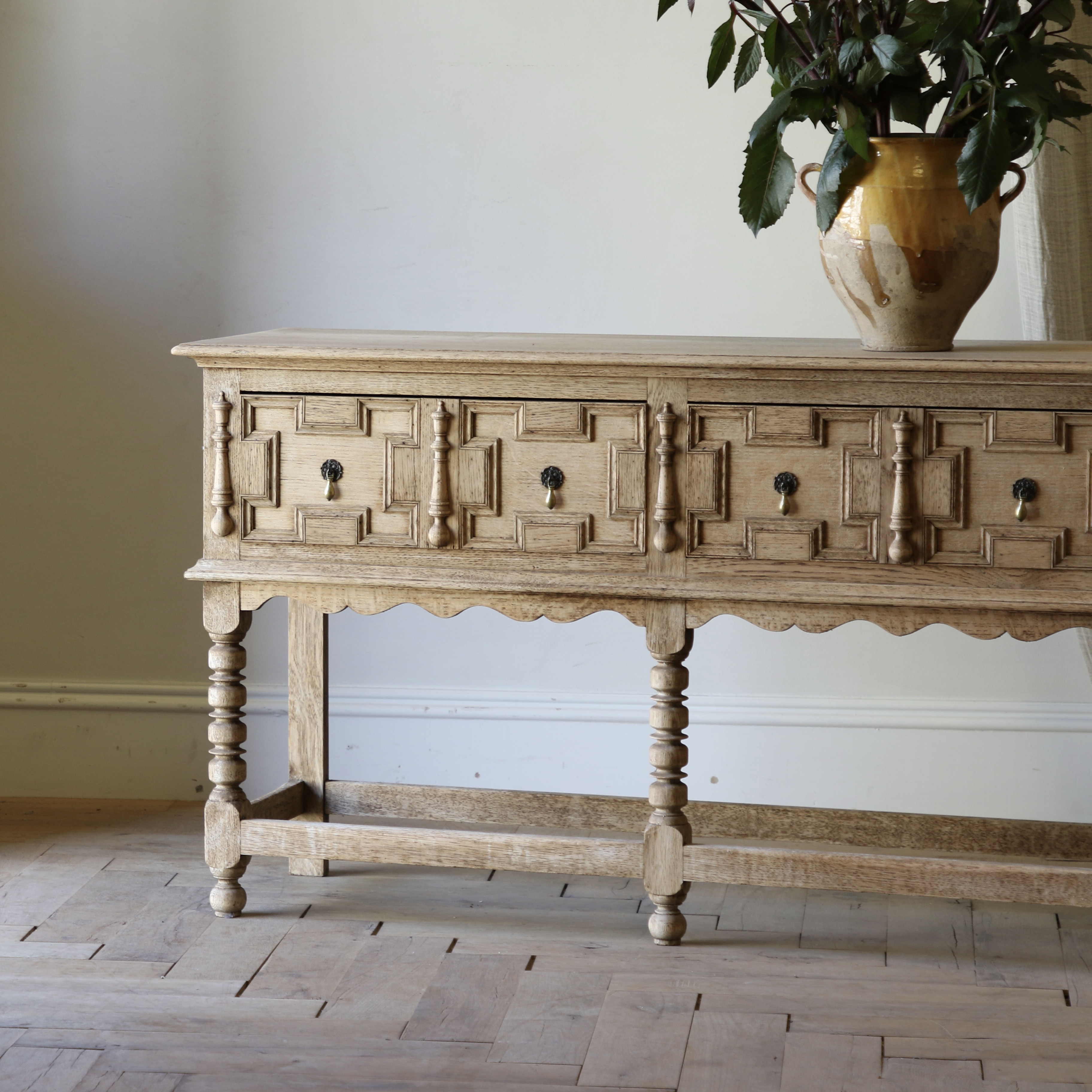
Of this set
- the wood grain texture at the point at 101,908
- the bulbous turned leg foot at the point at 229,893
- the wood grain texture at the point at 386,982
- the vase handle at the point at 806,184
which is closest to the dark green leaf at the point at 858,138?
the vase handle at the point at 806,184

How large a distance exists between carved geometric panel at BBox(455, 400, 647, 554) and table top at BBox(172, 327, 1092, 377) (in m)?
0.09

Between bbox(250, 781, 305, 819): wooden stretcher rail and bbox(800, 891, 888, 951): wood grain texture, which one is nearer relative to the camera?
bbox(800, 891, 888, 951): wood grain texture

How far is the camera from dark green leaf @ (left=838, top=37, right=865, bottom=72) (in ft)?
7.39

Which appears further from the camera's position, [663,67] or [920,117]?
[663,67]

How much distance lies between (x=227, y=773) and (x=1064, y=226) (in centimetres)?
196

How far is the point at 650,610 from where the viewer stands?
2.45 m

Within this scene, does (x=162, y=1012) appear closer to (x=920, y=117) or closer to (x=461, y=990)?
(x=461, y=990)

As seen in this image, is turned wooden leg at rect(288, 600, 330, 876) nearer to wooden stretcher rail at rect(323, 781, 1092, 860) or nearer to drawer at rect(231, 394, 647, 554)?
wooden stretcher rail at rect(323, 781, 1092, 860)

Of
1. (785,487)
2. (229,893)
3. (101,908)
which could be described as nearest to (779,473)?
(785,487)

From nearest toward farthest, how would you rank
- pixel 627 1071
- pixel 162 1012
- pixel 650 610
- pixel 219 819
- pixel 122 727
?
pixel 627 1071, pixel 162 1012, pixel 650 610, pixel 219 819, pixel 122 727

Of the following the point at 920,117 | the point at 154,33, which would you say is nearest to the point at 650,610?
the point at 920,117

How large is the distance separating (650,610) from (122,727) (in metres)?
1.53

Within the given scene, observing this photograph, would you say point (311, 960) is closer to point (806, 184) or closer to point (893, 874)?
point (893, 874)

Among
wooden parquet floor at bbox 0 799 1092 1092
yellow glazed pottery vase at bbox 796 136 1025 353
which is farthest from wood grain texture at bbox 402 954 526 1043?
yellow glazed pottery vase at bbox 796 136 1025 353
